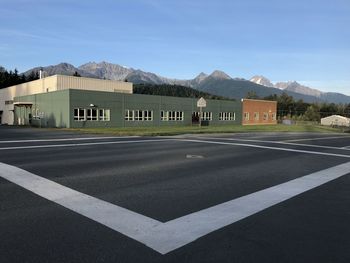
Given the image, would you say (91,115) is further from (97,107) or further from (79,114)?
(79,114)

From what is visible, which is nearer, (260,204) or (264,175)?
(260,204)

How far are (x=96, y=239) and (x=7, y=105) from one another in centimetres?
7861

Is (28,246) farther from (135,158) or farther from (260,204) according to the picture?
(135,158)

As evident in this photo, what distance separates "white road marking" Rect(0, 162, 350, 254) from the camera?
5.32 metres

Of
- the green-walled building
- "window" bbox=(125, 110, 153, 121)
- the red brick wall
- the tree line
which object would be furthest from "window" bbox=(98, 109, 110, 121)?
the tree line

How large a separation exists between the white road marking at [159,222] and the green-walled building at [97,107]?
4134 centimetres

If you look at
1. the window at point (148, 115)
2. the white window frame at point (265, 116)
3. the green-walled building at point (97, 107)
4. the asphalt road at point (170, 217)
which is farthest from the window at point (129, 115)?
the asphalt road at point (170, 217)

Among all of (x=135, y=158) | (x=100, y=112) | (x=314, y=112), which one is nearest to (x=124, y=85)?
(x=100, y=112)

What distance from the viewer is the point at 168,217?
244 inches

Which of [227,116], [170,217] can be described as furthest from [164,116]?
[170,217]

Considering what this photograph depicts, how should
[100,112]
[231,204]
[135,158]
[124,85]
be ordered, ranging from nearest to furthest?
[231,204]
[135,158]
[100,112]
[124,85]

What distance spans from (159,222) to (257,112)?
80528 mm

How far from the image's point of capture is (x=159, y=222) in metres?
5.92

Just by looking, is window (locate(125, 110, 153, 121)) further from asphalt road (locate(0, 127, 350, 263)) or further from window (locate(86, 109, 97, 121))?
asphalt road (locate(0, 127, 350, 263))
